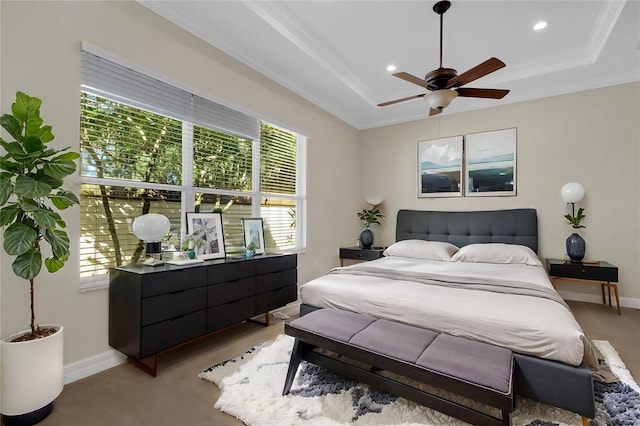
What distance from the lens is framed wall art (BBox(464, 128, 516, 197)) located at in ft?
14.0

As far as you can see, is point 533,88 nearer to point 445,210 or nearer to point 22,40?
point 445,210

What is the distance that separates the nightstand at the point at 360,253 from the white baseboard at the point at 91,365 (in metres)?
3.21

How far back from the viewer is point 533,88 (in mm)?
4000

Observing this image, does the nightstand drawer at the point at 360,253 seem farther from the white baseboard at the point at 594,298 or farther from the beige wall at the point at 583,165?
the white baseboard at the point at 594,298

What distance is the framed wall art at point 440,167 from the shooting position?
15.2 ft

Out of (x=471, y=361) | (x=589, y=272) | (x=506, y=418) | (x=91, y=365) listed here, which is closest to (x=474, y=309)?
(x=471, y=361)

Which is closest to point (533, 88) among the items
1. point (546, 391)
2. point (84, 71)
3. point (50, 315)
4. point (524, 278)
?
point (524, 278)

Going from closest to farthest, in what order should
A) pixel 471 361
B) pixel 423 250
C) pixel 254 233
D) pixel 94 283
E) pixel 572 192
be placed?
1. pixel 471 361
2. pixel 94 283
3. pixel 254 233
4. pixel 572 192
5. pixel 423 250

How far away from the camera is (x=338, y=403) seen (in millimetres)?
1807

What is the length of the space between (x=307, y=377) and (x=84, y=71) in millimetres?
2622

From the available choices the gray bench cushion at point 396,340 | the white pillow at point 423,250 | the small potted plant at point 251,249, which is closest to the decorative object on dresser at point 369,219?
the white pillow at point 423,250

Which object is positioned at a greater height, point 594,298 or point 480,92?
point 480,92

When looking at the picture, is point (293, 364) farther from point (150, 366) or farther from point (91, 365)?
point (91, 365)

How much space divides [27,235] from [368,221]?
14.3ft
